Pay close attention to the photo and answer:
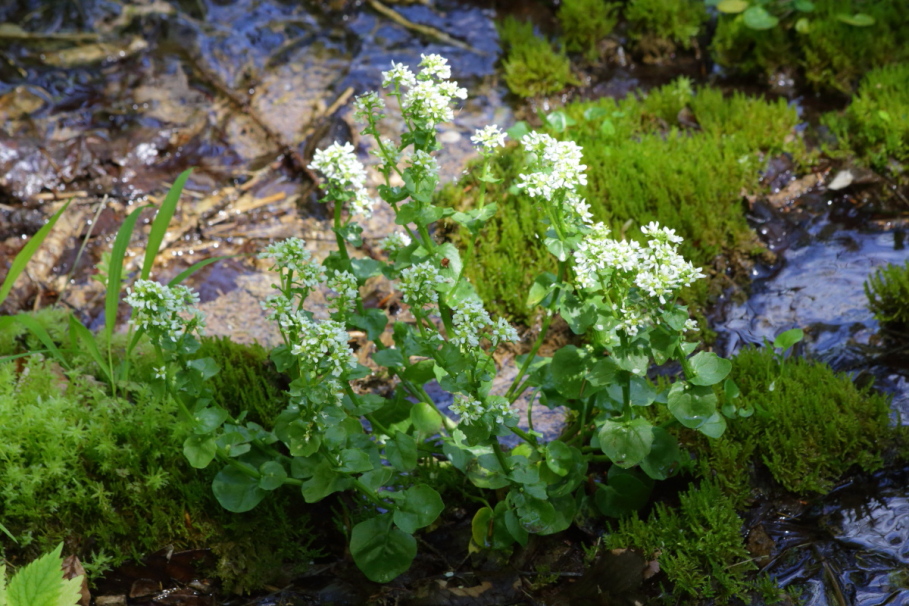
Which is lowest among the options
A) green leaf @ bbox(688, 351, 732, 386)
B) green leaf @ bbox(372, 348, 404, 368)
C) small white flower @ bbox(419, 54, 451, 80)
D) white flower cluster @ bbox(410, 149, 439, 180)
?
green leaf @ bbox(372, 348, 404, 368)

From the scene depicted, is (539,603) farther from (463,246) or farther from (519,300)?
(463,246)

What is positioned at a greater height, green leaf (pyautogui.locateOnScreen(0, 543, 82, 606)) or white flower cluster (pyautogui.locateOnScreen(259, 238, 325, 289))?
white flower cluster (pyautogui.locateOnScreen(259, 238, 325, 289))

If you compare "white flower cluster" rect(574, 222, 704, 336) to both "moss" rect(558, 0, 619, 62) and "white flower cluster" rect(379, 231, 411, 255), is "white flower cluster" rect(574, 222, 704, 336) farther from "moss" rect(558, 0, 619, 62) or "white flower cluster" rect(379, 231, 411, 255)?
"moss" rect(558, 0, 619, 62)

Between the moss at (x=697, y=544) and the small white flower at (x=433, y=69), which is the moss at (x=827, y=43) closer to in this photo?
the moss at (x=697, y=544)

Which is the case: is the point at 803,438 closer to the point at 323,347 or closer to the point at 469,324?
the point at 469,324

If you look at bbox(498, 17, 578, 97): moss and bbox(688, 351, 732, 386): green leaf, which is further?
bbox(498, 17, 578, 97): moss

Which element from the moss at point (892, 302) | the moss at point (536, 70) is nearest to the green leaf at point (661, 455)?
the moss at point (892, 302)

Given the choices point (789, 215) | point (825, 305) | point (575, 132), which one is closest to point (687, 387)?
point (825, 305)

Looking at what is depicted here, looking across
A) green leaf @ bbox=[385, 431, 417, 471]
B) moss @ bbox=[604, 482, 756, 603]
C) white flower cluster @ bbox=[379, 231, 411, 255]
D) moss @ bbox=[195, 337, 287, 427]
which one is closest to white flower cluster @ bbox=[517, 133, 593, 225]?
white flower cluster @ bbox=[379, 231, 411, 255]
